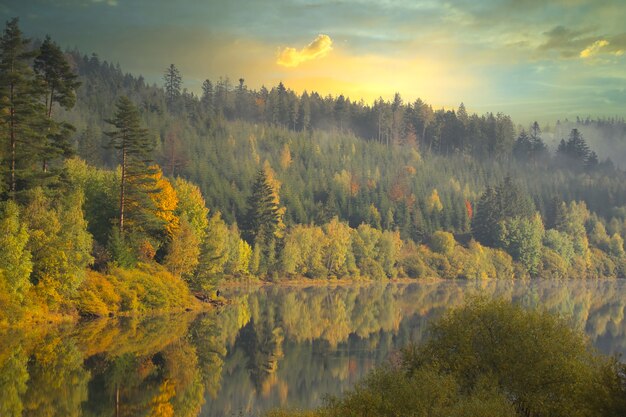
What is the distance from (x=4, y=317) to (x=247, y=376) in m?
25.1

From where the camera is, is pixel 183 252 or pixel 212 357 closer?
pixel 212 357

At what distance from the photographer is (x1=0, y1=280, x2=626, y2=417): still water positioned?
44.3 m

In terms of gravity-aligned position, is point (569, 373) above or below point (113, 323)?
above

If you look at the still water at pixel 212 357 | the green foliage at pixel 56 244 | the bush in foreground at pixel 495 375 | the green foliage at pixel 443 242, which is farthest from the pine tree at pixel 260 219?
the bush in foreground at pixel 495 375

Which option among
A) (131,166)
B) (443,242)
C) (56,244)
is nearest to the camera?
(56,244)

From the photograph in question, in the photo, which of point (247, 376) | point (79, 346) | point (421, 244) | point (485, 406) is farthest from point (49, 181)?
point (421, 244)

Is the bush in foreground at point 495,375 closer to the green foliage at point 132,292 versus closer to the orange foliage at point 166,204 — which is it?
the green foliage at point 132,292

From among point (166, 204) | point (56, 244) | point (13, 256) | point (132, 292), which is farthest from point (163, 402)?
point (166, 204)

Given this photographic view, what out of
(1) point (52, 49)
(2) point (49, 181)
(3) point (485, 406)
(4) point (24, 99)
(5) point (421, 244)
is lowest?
(5) point (421, 244)

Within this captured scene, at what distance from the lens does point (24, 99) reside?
7194 centimetres

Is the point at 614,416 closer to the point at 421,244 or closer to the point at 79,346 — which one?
the point at 79,346

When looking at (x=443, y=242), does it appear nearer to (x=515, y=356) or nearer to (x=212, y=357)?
(x=212, y=357)

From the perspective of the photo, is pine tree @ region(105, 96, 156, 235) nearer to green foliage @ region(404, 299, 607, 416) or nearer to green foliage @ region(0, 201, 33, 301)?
green foliage @ region(0, 201, 33, 301)

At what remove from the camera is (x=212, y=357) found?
62031mm
